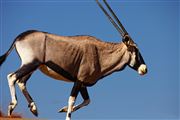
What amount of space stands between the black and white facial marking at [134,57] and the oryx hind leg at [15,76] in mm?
2305

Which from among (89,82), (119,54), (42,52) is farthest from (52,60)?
(119,54)

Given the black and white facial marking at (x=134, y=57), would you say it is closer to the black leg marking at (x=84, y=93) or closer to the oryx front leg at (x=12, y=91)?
the black leg marking at (x=84, y=93)

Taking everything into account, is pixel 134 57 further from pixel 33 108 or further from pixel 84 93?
pixel 33 108

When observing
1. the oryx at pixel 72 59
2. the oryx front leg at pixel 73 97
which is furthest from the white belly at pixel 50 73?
the oryx front leg at pixel 73 97

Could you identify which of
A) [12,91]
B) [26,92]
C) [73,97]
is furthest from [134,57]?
[12,91]

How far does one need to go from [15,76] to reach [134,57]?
2944mm

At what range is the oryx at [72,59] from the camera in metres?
10.0

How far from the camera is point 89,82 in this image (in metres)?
10.5

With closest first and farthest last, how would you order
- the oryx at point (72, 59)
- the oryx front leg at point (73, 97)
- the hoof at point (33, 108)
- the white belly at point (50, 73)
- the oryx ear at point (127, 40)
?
the hoof at point (33, 108) < the oryx at point (72, 59) < the white belly at point (50, 73) < the oryx front leg at point (73, 97) < the oryx ear at point (127, 40)

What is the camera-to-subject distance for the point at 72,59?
10.3 meters

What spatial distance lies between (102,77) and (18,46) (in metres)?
2.12

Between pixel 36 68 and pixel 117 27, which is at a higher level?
pixel 117 27

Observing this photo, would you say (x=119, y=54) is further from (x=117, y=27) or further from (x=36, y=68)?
(x=36, y=68)

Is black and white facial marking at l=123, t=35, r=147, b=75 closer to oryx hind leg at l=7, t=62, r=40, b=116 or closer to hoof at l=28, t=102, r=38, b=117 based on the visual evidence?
oryx hind leg at l=7, t=62, r=40, b=116
